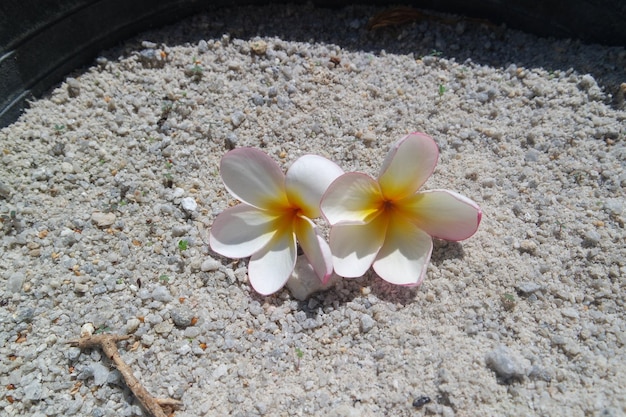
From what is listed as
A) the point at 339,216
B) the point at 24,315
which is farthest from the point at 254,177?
the point at 24,315

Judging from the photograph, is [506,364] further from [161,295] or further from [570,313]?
[161,295]

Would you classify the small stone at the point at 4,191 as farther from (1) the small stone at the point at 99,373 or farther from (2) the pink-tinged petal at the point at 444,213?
(2) the pink-tinged petal at the point at 444,213

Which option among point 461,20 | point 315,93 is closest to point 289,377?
point 315,93

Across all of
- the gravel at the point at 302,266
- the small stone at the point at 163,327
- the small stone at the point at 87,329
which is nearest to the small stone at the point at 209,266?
the gravel at the point at 302,266

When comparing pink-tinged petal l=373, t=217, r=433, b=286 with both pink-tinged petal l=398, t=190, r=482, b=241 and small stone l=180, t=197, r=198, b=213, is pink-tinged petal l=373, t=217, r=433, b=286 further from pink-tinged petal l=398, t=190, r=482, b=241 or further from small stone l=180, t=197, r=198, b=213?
small stone l=180, t=197, r=198, b=213

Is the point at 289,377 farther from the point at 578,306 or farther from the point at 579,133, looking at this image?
the point at 579,133

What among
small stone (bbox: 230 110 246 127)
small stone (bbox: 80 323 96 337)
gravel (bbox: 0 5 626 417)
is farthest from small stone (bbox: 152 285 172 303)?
small stone (bbox: 230 110 246 127)
